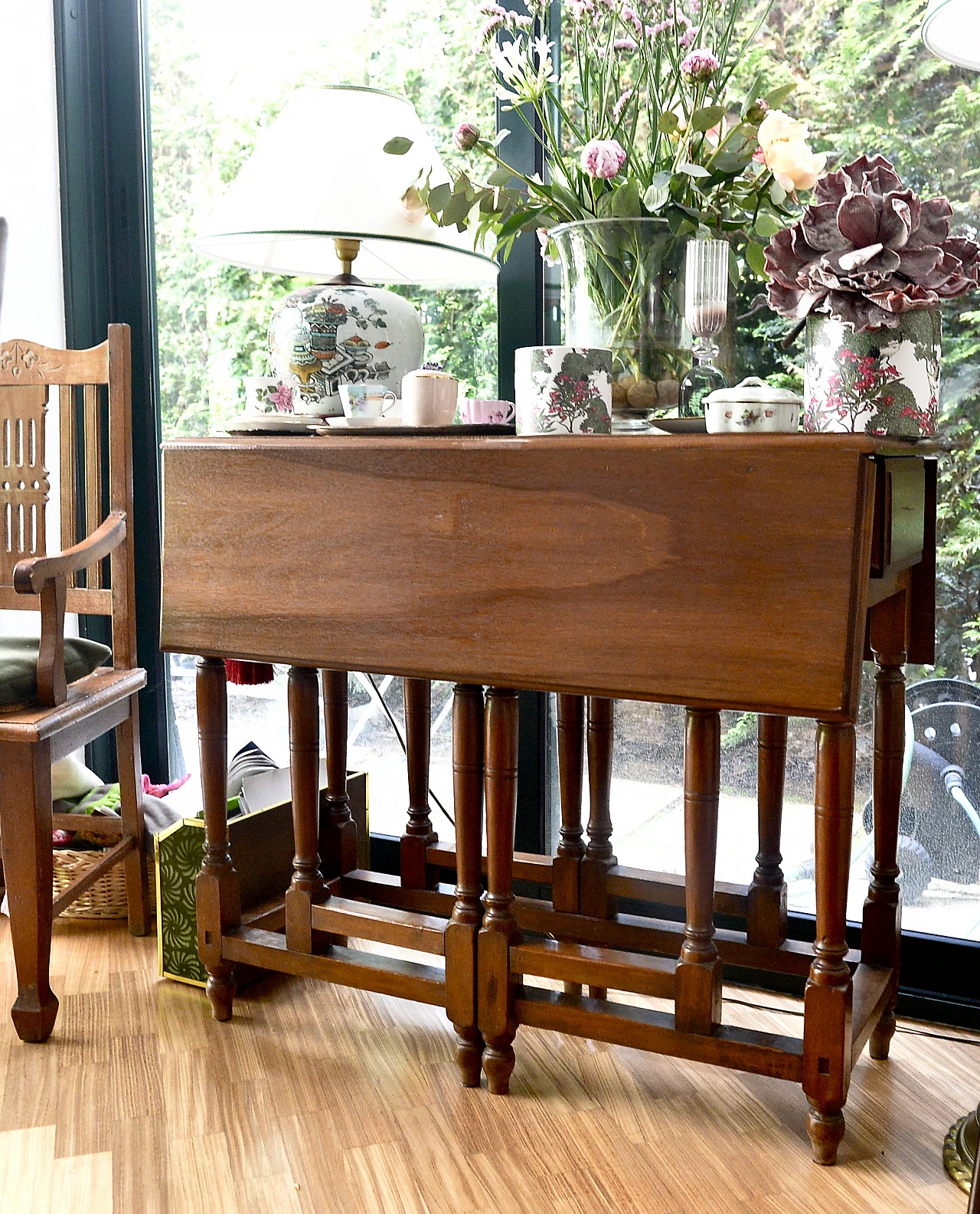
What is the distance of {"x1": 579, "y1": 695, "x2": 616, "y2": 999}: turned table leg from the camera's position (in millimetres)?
1742

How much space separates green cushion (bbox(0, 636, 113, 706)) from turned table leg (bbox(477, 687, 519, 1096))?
26.9 inches

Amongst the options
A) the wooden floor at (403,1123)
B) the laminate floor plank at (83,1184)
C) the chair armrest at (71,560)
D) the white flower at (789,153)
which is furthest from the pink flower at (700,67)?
the laminate floor plank at (83,1184)

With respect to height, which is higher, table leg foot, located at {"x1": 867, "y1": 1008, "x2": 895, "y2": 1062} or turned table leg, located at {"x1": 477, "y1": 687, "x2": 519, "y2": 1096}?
turned table leg, located at {"x1": 477, "y1": 687, "x2": 519, "y2": 1096}

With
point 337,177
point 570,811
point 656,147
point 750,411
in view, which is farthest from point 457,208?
point 570,811

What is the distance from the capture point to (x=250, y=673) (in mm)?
1932

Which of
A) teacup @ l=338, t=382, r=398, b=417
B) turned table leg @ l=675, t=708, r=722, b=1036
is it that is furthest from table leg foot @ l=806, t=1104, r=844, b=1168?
teacup @ l=338, t=382, r=398, b=417

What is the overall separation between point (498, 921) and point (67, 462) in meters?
1.10

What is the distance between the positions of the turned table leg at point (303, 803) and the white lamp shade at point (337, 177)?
647mm

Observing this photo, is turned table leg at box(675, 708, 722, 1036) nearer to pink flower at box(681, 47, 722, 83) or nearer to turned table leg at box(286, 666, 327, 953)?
turned table leg at box(286, 666, 327, 953)

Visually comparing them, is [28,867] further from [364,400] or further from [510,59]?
[510,59]

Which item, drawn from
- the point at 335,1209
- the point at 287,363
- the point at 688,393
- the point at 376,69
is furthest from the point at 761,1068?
the point at 376,69

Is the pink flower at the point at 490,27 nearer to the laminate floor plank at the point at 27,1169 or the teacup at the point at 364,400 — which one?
the teacup at the point at 364,400

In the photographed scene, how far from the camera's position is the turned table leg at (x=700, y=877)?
1.39 metres

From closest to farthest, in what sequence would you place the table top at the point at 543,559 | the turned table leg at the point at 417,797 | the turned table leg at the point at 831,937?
the table top at the point at 543,559 → the turned table leg at the point at 831,937 → the turned table leg at the point at 417,797
